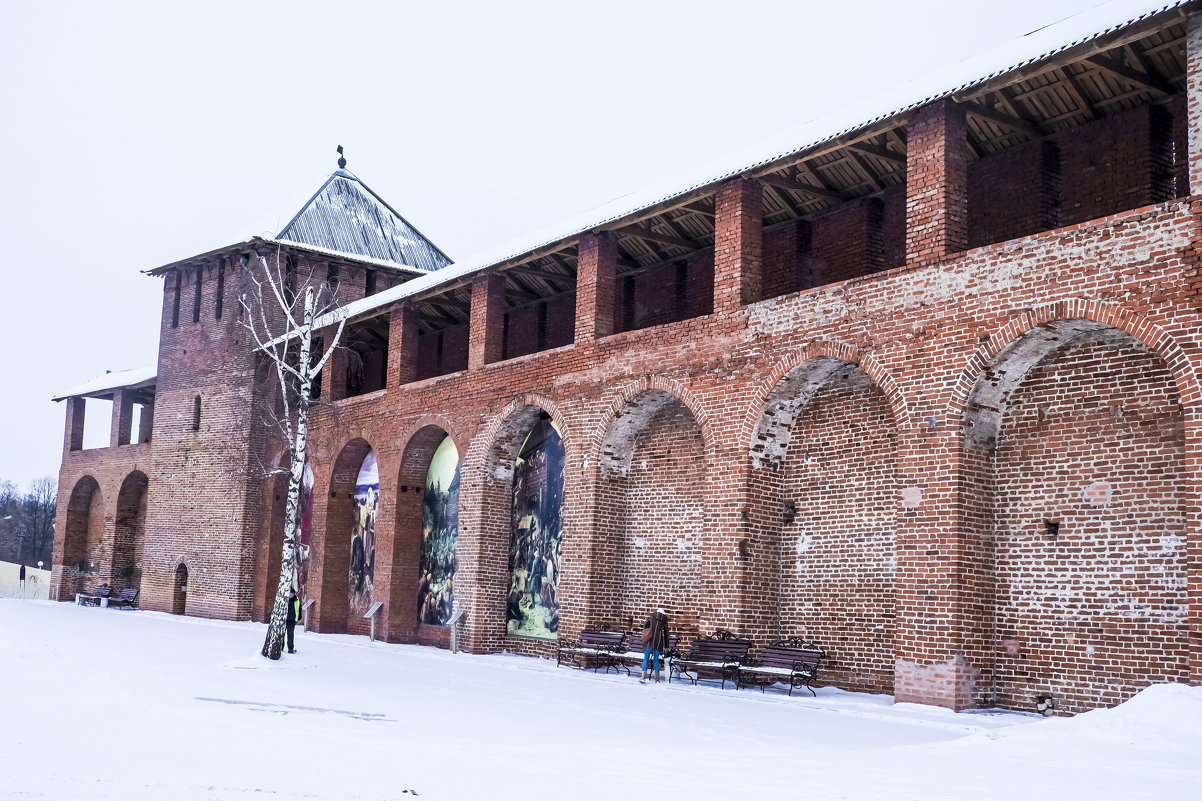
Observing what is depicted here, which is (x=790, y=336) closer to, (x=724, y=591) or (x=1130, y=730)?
(x=724, y=591)

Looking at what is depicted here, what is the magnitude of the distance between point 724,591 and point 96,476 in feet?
82.6

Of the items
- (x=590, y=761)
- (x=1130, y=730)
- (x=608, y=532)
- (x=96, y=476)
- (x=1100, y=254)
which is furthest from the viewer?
(x=96, y=476)

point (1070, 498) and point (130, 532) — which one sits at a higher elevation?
point (1070, 498)

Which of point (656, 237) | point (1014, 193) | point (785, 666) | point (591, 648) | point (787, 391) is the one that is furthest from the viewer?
point (656, 237)

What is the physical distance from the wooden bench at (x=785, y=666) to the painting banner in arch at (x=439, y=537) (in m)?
7.84

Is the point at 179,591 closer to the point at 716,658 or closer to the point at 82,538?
the point at 82,538

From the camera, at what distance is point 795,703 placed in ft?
39.0

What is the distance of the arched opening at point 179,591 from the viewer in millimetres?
27484

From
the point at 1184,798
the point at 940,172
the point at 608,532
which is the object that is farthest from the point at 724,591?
the point at 1184,798

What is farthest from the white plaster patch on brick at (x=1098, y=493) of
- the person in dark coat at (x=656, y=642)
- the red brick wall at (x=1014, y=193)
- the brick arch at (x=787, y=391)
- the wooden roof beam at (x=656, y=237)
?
the wooden roof beam at (x=656, y=237)

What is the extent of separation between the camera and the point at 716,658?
1354cm

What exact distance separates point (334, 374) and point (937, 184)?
50.5 feet

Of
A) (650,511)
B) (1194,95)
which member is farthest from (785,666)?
(1194,95)

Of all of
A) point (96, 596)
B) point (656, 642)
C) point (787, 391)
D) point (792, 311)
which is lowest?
point (96, 596)
